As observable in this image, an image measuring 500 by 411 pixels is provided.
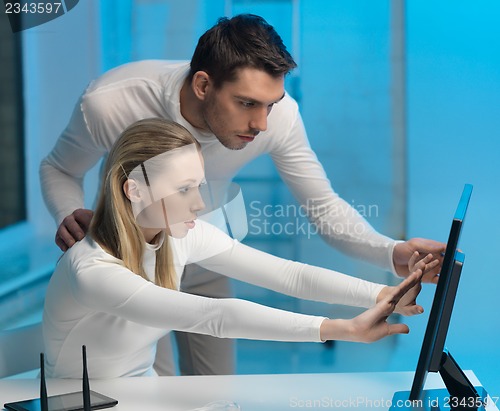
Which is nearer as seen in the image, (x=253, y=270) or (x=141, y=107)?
(x=253, y=270)

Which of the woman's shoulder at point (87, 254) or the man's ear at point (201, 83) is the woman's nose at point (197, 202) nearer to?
the woman's shoulder at point (87, 254)

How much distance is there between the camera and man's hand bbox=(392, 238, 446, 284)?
1.73 metres

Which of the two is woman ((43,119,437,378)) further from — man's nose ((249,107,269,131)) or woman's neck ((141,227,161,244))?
man's nose ((249,107,269,131))

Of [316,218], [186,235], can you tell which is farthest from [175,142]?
[316,218]

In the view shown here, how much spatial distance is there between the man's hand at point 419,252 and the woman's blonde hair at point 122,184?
0.50m

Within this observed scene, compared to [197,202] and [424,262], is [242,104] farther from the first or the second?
[424,262]

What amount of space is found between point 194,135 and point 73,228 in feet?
1.14

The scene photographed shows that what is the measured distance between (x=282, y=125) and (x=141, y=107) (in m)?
0.32

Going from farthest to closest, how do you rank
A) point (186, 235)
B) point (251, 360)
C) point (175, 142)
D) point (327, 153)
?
point (327, 153) < point (251, 360) < point (186, 235) < point (175, 142)

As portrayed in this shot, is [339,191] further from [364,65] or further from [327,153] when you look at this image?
[364,65]

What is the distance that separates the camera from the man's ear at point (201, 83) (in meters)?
1.94

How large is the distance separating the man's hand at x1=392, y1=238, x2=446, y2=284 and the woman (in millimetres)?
21

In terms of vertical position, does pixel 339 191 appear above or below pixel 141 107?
below

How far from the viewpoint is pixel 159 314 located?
1.56 meters
